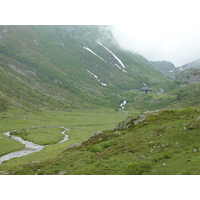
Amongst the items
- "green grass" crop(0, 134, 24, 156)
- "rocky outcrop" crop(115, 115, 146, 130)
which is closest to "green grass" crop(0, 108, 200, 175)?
"rocky outcrop" crop(115, 115, 146, 130)

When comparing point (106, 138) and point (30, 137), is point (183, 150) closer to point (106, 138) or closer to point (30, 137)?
point (106, 138)

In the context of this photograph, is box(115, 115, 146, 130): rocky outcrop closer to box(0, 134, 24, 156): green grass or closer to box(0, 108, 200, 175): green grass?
box(0, 108, 200, 175): green grass

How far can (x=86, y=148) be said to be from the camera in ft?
138

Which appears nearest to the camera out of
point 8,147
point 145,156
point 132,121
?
point 145,156

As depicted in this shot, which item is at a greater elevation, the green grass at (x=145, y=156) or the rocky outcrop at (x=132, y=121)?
the rocky outcrop at (x=132, y=121)

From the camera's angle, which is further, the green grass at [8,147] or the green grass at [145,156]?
the green grass at [8,147]

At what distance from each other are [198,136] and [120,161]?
561 inches

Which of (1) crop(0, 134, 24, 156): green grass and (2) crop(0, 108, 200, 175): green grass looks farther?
(1) crop(0, 134, 24, 156): green grass

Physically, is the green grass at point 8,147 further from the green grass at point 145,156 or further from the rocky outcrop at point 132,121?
the rocky outcrop at point 132,121

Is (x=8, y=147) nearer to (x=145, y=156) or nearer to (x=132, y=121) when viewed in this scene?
(x=132, y=121)

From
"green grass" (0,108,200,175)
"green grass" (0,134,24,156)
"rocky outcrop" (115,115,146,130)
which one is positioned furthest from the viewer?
"green grass" (0,134,24,156)

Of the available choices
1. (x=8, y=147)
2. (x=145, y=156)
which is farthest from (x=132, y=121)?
(x=8, y=147)

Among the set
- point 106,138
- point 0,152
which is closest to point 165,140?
point 106,138

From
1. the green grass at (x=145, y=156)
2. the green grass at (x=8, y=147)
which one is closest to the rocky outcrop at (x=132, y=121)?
the green grass at (x=145, y=156)
